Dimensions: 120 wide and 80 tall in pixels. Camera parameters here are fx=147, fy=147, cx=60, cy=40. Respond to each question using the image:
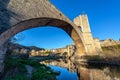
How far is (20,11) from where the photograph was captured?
8.41 m

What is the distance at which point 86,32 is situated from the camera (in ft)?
50.9

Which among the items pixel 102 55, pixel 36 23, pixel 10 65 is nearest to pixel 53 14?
pixel 36 23

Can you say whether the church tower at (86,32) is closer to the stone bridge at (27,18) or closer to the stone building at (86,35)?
the stone building at (86,35)

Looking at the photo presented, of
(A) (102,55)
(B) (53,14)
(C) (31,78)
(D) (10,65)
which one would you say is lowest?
(C) (31,78)

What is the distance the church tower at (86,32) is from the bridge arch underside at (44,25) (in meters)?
0.68

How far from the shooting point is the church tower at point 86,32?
1480 cm

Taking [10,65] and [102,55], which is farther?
[102,55]

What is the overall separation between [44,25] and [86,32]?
5912mm

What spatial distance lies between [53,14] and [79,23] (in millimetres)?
5719

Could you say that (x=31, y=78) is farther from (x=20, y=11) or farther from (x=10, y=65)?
(x=20, y=11)

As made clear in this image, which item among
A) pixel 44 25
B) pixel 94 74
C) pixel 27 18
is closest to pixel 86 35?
pixel 44 25

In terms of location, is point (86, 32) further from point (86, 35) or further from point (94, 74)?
point (94, 74)

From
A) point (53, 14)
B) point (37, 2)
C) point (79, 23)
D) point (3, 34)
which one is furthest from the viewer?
point (79, 23)

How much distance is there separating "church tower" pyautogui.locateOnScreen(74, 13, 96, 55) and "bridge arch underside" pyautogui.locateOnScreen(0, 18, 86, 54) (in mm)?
681
